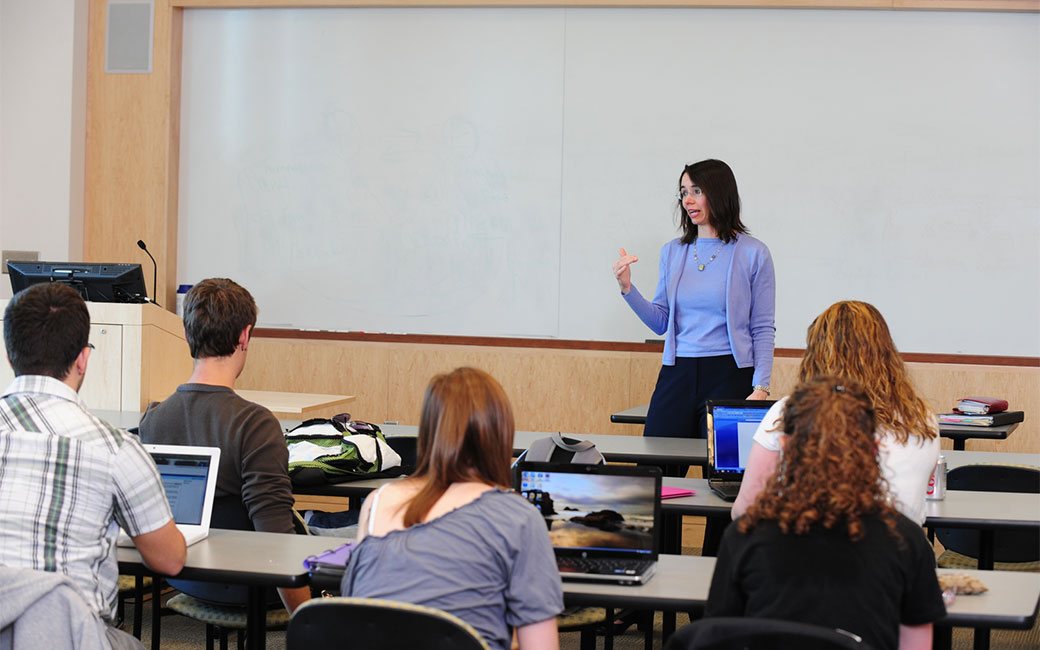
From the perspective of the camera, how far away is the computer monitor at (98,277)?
14.2ft

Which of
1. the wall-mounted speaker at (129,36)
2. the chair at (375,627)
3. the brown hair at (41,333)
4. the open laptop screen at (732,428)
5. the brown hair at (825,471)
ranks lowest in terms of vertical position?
the chair at (375,627)

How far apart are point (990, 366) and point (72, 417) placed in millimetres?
4779

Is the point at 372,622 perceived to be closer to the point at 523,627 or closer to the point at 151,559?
the point at 523,627

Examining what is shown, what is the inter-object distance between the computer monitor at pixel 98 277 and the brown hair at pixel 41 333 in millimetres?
2462

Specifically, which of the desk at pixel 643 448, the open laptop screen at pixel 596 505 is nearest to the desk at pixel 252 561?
the open laptop screen at pixel 596 505

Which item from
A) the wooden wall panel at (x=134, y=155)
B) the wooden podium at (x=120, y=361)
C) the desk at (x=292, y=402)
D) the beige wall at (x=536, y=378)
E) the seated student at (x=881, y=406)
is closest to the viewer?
the seated student at (x=881, y=406)

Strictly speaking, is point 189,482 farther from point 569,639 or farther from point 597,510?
point 569,639

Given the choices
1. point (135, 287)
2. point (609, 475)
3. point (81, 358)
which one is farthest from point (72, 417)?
point (135, 287)

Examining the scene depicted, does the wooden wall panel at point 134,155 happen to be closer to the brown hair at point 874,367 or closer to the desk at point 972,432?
the desk at point 972,432

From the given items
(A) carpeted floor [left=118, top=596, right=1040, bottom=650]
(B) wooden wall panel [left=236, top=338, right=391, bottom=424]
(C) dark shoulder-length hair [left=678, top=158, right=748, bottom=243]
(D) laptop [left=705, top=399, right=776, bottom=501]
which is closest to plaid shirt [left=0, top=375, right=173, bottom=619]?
(D) laptop [left=705, top=399, right=776, bottom=501]

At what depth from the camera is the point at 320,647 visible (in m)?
1.63

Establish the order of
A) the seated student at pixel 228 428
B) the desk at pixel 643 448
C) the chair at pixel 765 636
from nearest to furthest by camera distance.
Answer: the chair at pixel 765 636 < the seated student at pixel 228 428 < the desk at pixel 643 448

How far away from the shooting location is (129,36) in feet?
19.6

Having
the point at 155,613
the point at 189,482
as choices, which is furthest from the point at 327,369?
the point at 189,482
